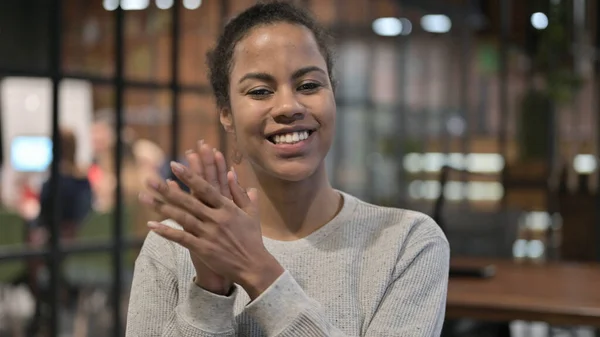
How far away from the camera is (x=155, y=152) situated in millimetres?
4609

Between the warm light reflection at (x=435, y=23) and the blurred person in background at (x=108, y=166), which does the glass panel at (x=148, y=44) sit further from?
the warm light reflection at (x=435, y=23)

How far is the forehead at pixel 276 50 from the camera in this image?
148cm

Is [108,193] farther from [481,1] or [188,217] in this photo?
[481,1]

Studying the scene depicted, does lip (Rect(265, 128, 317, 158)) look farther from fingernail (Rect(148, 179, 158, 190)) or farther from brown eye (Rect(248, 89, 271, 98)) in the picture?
fingernail (Rect(148, 179, 158, 190))

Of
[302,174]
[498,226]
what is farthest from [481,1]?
[302,174]

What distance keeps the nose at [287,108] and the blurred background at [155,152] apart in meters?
0.27

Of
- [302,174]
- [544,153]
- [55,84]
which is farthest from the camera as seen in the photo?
[544,153]

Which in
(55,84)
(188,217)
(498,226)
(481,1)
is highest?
(481,1)

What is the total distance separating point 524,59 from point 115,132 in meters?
5.76

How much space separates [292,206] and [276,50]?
275 millimetres

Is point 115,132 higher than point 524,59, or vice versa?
point 524,59

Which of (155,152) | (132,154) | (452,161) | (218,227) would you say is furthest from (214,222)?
(452,161)

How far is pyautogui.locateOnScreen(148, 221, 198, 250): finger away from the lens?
122 cm

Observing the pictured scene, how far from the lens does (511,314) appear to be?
2.62 metres
